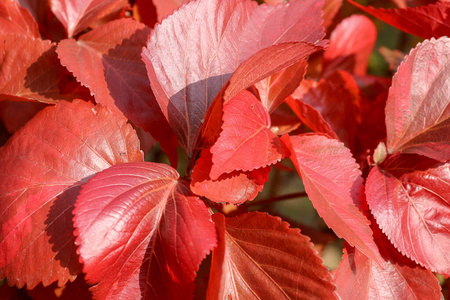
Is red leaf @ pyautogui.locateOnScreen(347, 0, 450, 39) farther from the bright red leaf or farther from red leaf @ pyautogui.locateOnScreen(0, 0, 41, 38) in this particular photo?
red leaf @ pyautogui.locateOnScreen(0, 0, 41, 38)

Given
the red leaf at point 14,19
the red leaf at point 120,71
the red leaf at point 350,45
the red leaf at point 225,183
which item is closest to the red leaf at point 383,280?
the red leaf at point 225,183

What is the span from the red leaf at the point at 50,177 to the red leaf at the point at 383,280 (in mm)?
269

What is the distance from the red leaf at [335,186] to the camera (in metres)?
0.41

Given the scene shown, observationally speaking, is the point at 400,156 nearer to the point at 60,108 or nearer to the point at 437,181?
the point at 437,181

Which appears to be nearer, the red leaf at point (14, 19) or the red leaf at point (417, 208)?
the red leaf at point (417, 208)

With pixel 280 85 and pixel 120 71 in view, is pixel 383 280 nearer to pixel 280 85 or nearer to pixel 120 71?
pixel 280 85

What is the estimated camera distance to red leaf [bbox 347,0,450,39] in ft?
1.75

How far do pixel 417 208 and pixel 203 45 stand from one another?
31cm

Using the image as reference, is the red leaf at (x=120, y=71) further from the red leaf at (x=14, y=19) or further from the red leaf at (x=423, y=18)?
the red leaf at (x=423, y=18)

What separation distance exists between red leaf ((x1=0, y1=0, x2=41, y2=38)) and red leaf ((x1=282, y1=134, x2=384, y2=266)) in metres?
0.40

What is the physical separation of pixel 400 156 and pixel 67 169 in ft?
1.32

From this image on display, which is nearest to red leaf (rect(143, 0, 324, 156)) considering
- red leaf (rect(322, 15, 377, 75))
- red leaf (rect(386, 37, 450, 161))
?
red leaf (rect(386, 37, 450, 161))

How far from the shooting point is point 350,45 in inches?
31.1

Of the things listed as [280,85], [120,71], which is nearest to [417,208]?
[280,85]
